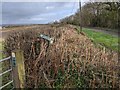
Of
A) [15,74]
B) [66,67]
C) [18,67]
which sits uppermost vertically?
[18,67]

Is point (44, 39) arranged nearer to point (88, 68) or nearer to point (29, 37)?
point (29, 37)

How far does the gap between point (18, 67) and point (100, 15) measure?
2679 cm

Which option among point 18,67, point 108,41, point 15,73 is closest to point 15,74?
point 15,73

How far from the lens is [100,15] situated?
30844 millimetres

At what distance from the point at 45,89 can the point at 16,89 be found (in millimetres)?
1140

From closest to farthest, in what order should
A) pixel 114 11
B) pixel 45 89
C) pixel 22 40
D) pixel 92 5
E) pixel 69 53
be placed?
pixel 45 89
pixel 69 53
pixel 22 40
pixel 114 11
pixel 92 5

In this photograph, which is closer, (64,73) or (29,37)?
(64,73)

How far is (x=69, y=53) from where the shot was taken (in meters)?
7.25

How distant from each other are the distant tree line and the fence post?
19989 millimetres

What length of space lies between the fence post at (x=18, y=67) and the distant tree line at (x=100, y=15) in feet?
65.6

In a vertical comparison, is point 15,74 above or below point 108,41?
above

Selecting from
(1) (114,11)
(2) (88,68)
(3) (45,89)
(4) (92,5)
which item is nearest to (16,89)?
(3) (45,89)

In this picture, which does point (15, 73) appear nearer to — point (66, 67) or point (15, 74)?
point (15, 74)

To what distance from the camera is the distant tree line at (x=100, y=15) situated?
86.5 feet
